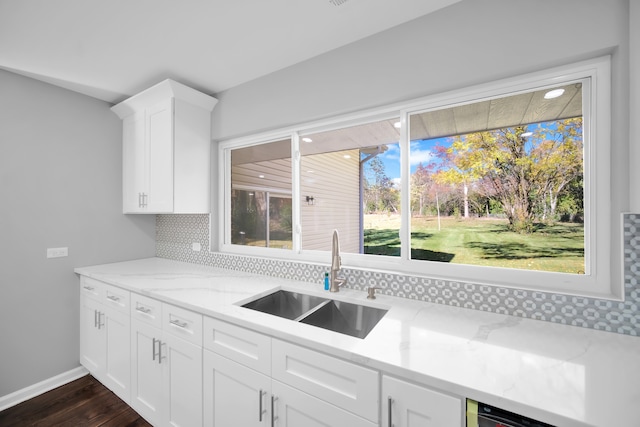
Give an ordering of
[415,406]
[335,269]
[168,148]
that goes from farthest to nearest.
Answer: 1. [168,148]
2. [335,269]
3. [415,406]

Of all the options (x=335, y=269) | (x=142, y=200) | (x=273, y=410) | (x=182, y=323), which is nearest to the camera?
(x=273, y=410)

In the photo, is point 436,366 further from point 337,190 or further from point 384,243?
point 337,190

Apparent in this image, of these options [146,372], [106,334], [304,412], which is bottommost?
[146,372]

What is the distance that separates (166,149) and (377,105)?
178 centimetres

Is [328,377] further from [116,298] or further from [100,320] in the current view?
[100,320]

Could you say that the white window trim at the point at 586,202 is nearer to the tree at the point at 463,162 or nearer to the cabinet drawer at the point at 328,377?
the tree at the point at 463,162

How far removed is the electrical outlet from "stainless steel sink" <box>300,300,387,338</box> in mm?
2353

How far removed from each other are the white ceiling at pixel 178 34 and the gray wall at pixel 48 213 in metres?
0.33

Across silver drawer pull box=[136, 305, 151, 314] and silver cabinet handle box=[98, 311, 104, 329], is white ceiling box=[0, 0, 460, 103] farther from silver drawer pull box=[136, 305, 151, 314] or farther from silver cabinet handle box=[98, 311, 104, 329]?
silver cabinet handle box=[98, 311, 104, 329]

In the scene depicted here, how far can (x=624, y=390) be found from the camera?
787 millimetres

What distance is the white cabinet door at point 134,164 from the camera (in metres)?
2.45

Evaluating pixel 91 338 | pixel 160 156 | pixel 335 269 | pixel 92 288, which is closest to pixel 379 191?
pixel 335 269

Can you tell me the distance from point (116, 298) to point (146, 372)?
623mm

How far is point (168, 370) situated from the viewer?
1648 mm
